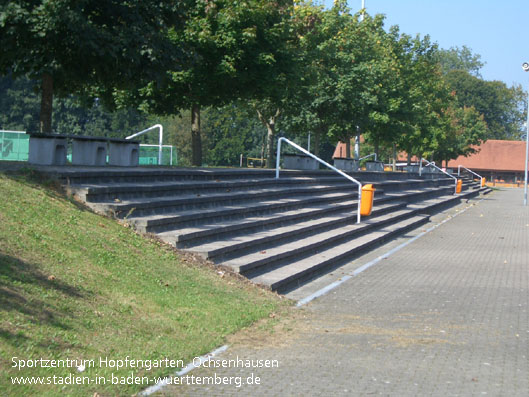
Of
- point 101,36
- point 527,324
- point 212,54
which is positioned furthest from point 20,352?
point 212,54

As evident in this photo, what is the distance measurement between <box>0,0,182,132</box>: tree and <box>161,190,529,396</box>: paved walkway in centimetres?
631

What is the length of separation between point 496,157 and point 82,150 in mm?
84303

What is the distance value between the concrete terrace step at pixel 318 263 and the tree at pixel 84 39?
519 cm

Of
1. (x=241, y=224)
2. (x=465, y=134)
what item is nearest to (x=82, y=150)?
(x=241, y=224)

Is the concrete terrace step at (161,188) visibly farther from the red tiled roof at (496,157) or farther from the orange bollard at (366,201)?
the red tiled roof at (496,157)

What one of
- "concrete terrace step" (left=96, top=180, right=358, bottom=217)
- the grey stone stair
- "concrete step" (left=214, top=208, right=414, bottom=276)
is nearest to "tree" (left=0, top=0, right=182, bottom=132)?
the grey stone stair

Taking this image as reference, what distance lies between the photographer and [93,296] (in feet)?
23.4

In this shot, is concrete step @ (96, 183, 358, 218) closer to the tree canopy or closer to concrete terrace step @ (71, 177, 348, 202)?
concrete terrace step @ (71, 177, 348, 202)

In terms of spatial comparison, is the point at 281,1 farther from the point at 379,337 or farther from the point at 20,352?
the point at 20,352

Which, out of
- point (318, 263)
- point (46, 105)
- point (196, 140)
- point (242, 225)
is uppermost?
point (46, 105)

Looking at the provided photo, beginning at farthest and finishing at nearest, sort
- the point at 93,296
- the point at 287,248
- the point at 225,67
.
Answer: the point at 225,67, the point at 287,248, the point at 93,296

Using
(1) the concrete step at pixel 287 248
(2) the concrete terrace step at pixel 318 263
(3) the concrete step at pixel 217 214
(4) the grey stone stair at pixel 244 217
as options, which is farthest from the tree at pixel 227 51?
(2) the concrete terrace step at pixel 318 263

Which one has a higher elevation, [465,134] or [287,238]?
[465,134]

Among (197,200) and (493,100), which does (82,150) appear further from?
(493,100)
